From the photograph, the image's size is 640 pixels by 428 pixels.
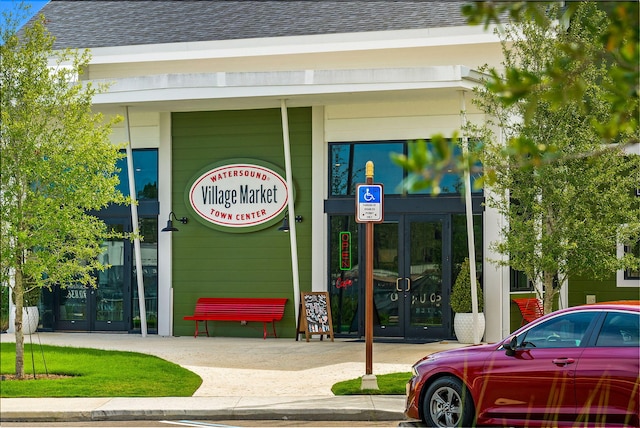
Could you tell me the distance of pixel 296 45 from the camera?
22.5m

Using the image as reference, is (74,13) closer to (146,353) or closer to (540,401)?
A: (146,353)

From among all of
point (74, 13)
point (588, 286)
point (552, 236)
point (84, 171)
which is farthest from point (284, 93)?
point (74, 13)

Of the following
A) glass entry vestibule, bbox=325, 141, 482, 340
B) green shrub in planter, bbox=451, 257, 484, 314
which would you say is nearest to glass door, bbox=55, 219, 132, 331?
glass entry vestibule, bbox=325, 141, 482, 340

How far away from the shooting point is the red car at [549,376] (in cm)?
909

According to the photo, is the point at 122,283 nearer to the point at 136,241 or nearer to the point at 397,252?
the point at 136,241

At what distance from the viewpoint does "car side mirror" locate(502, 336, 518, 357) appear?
995 cm

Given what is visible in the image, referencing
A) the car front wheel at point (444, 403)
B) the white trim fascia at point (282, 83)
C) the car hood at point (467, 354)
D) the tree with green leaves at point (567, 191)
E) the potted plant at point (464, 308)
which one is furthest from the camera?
the potted plant at point (464, 308)

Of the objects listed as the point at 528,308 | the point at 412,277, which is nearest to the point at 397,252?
the point at 412,277

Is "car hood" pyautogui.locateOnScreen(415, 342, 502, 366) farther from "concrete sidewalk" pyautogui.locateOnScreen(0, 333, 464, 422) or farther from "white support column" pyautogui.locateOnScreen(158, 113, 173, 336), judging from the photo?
"white support column" pyautogui.locateOnScreen(158, 113, 173, 336)

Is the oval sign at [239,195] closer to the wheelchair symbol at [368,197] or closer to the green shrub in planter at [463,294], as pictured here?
the green shrub in planter at [463,294]

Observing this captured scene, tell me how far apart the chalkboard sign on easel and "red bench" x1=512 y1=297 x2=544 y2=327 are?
3.96 meters

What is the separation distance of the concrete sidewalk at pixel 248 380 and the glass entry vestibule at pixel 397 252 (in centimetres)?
78

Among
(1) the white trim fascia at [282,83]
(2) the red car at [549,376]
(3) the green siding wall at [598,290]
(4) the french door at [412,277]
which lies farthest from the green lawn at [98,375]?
(3) the green siding wall at [598,290]

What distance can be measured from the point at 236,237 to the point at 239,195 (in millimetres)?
944
